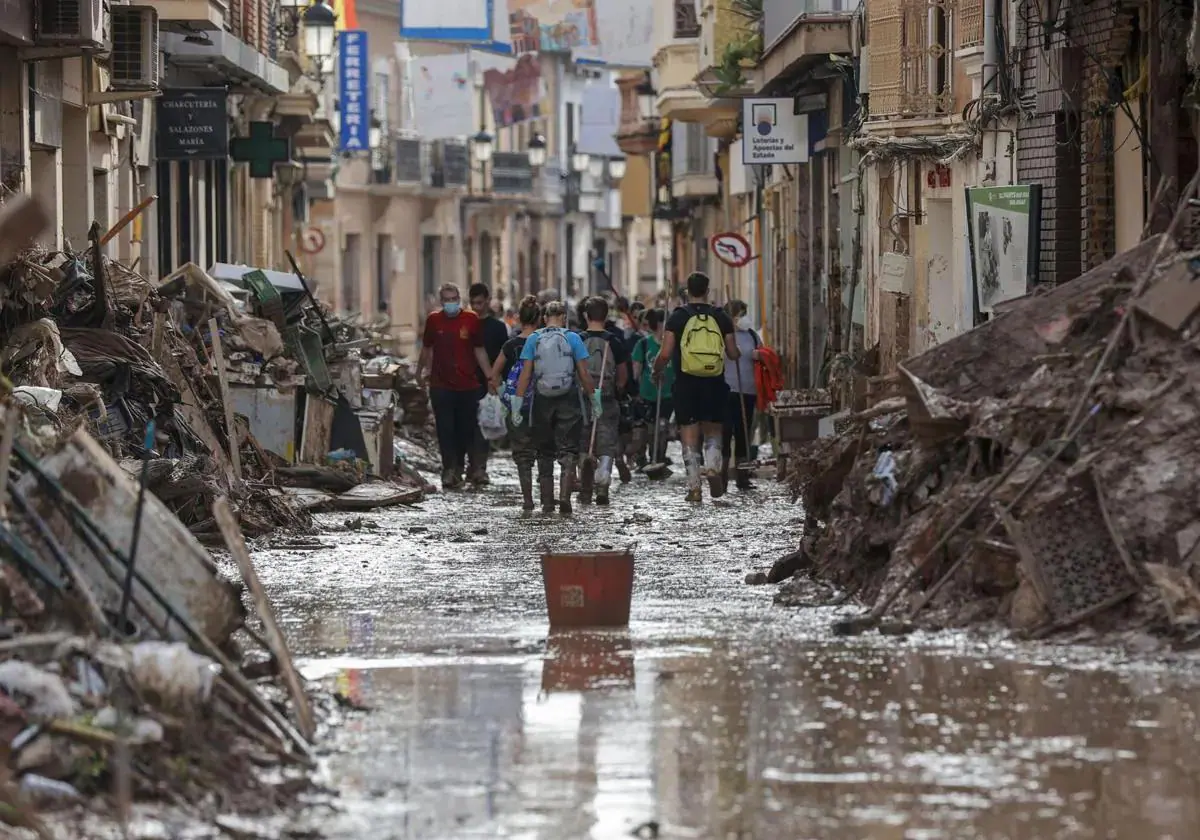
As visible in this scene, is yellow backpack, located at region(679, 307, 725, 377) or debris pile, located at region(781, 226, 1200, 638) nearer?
debris pile, located at region(781, 226, 1200, 638)

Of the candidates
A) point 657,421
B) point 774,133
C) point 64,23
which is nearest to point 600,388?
point 657,421

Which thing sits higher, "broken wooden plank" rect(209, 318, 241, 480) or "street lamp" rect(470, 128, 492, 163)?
"street lamp" rect(470, 128, 492, 163)

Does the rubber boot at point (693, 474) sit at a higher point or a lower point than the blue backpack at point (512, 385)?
lower

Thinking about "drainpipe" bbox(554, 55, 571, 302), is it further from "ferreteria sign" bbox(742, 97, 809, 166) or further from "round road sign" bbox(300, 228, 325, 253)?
"ferreteria sign" bbox(742, 97, 809, 166)

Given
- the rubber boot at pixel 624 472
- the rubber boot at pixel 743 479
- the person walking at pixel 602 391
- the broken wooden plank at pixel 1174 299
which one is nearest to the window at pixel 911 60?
the rubber boot at pixel 624 472

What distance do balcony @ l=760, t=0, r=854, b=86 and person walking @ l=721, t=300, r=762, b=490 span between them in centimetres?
763

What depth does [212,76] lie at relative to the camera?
109ft

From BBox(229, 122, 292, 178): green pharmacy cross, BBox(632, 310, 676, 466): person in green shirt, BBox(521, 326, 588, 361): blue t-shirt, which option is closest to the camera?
BBox(521, 326, 588, 361): blue t-shirt

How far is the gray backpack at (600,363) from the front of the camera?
20.2 m

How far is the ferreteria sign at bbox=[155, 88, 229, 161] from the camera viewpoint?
97.1ft

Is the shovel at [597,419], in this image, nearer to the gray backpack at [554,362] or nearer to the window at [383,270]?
the gray backpack at [554,362]

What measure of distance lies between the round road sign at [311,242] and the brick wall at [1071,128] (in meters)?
29.2

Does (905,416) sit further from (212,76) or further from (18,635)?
(212,76)

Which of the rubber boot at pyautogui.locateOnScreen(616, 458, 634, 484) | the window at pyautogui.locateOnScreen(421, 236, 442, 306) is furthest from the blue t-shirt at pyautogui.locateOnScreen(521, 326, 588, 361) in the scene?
the window at pyautogui.locateOnScreen(421, 236, 442, 306)
